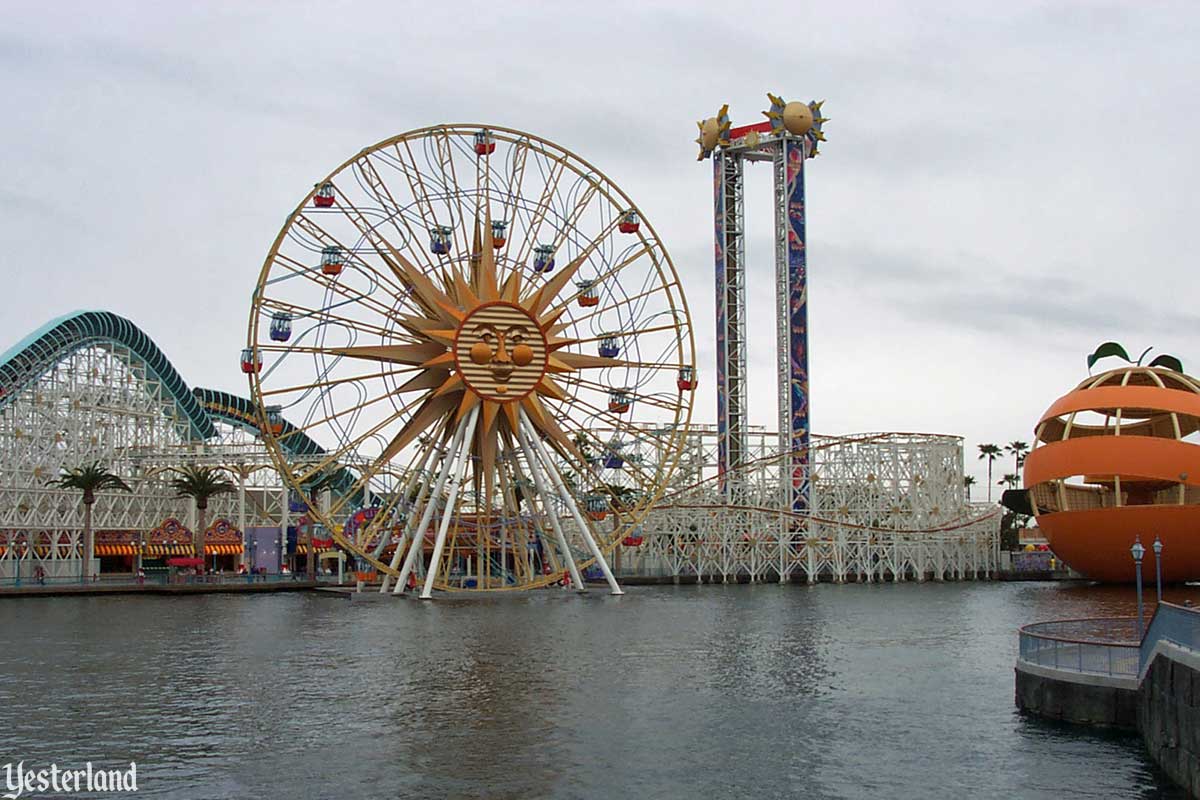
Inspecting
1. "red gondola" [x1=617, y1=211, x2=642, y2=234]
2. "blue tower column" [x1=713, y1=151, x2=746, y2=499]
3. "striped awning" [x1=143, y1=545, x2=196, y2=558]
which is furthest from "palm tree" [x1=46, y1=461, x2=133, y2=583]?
"blue tower column" [x1=713, y1=151, x2=746, y2=499]

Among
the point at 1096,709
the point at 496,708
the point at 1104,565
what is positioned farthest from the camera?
the point at 1104,565

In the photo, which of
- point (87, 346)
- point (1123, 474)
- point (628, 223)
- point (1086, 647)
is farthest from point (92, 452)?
point (1086, 647)

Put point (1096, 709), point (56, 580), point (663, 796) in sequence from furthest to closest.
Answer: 1. point (56, 580)
2. point (1096, 709)
3. point (663, 796)

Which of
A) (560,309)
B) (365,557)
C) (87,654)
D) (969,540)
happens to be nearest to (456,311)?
(560,309)

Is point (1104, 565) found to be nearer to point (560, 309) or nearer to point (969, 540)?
point (969, 540)

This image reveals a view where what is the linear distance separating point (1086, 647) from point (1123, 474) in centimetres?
4280

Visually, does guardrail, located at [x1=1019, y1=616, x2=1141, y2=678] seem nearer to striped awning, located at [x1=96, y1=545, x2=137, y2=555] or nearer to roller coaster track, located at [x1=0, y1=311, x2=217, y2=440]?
roller coaster track, located at [x1=0, y1=311, x2=217, y2=440]

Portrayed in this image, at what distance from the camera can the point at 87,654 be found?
38500 mm

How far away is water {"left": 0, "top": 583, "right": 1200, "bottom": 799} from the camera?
21.8 metres

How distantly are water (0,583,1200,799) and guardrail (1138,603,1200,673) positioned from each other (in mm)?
1616

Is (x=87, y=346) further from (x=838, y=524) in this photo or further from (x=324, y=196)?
(x=838, y=524)

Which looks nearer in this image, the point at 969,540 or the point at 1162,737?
the point at 1162,737

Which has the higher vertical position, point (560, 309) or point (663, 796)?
point (560, 309)

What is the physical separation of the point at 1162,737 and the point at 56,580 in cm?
6372
